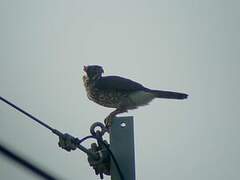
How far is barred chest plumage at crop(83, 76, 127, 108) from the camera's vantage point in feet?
12.3

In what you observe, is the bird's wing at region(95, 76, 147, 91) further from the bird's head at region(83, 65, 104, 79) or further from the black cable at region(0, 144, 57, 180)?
the black cable at region(0, 144, 57, 180)

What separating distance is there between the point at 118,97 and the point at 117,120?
69.7 inches

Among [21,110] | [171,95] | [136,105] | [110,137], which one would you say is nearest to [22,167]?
[21,110]

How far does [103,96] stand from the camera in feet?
12.7

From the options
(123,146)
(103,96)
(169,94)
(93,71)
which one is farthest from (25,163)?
(169,94)

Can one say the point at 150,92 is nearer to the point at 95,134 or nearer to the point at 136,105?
the point at 136,105

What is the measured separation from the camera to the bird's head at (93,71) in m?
3.92

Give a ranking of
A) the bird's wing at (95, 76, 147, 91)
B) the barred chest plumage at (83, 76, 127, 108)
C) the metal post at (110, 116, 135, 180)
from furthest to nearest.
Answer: the bird's wing at (95, 76, 147, 91), the barred chest plumage at (83, 76, 127, 108), the metal post at (110, 116, 135, 180)

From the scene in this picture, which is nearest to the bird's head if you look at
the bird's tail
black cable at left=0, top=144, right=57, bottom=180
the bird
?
the bird

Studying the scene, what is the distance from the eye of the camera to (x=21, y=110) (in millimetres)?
2053

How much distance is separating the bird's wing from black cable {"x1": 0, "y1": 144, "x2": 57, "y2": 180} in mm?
1839

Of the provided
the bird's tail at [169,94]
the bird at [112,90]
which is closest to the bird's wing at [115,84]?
the bird at [112,90]

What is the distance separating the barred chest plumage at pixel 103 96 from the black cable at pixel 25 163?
1.60 m

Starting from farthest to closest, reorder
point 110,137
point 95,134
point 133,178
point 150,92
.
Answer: point 150,92
point 95,134
point 110,137
point 133,178
